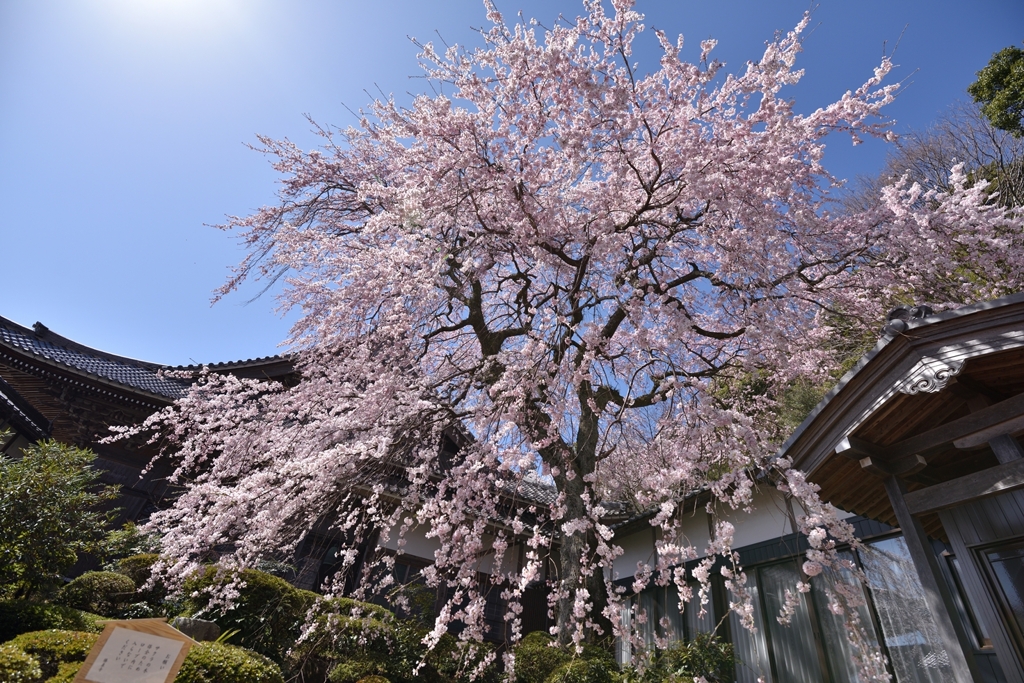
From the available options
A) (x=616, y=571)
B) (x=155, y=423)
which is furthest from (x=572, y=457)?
(x=155, y=423)

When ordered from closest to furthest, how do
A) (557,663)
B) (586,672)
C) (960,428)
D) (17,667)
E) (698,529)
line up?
(960,428) → (17,667) → (586,672) → (557,663) → (698,529)

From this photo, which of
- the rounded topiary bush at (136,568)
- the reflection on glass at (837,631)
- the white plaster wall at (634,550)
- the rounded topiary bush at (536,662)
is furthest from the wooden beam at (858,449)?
the rounded topiary bush at (136,568)

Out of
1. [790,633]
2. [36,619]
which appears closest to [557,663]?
[790,633]

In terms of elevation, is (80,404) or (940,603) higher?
(80,404)

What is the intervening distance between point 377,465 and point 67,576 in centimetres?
626

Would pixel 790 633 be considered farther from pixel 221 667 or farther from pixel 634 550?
pixel 221 667

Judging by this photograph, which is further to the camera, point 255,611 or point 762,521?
point 762,521

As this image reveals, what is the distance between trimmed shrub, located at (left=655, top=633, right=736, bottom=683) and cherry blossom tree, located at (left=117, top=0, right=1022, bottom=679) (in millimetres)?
784

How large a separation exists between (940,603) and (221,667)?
6394 millimetres

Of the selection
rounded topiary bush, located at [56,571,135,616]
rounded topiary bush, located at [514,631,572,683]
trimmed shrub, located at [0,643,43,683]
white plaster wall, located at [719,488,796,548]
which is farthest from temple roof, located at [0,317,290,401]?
white plaster wall, located at [719,488,796,548]

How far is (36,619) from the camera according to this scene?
5.79 metres

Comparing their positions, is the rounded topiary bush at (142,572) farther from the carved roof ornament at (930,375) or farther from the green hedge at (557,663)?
the carved roof ornament at (930,375)

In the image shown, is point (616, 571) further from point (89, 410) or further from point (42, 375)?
point (42, 375)

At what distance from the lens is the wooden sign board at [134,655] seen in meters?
3.25
